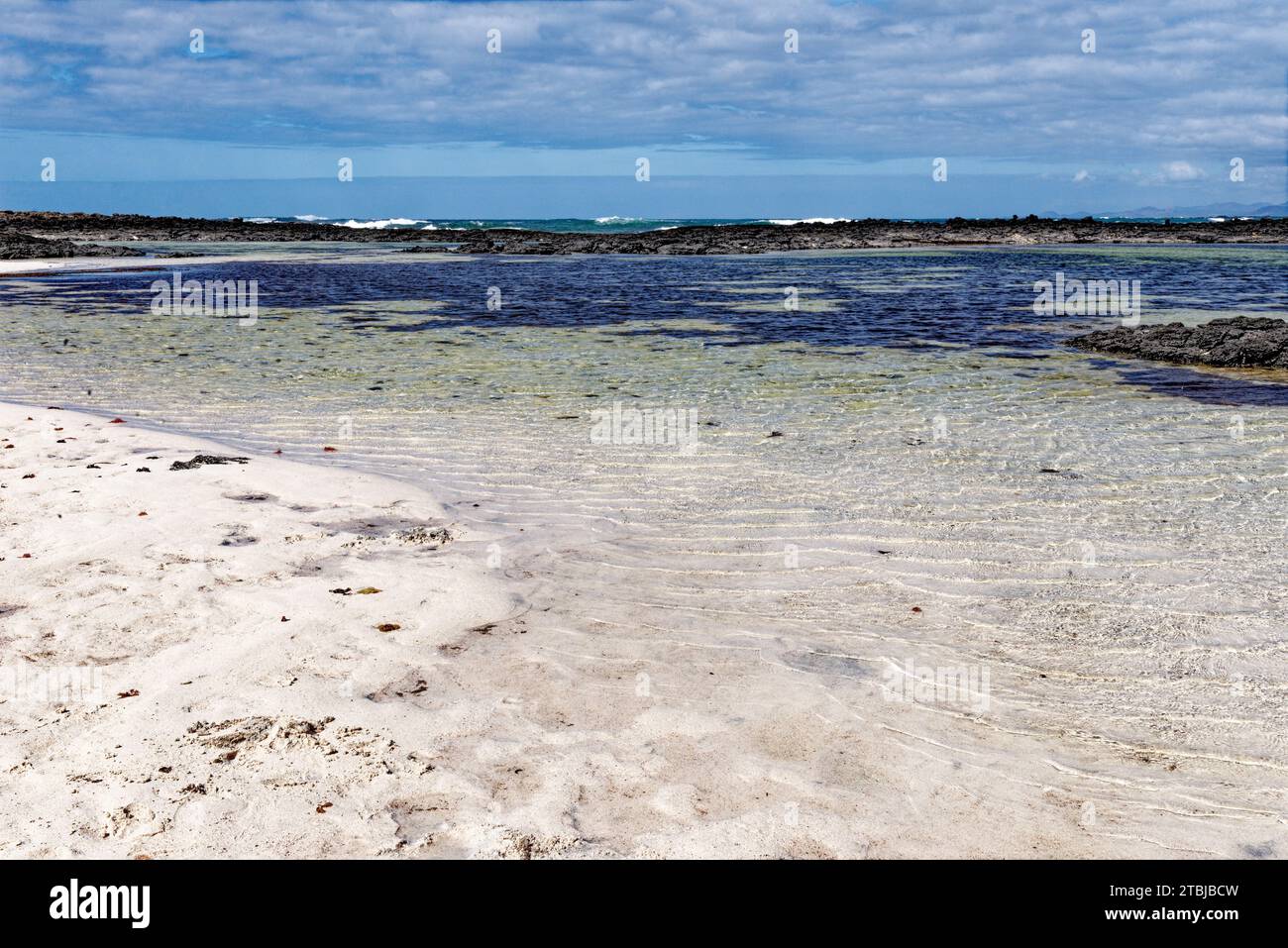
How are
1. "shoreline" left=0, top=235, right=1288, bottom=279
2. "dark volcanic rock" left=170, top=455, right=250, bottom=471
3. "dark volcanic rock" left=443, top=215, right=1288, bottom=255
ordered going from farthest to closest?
"dark volcanic rock" left=443, top=215, right=1288, bottom=255, "shoreline" left=0, top=235, right=1288, bottom=279, "dark volcanic rock" left=170, top=455, right=250, bottom=471

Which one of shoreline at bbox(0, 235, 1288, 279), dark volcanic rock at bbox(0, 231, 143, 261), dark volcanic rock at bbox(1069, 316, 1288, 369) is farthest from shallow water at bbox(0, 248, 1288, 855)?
dark volcanic rock at bbox(0, 231, 143, 261)

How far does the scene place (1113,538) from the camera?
7293mm

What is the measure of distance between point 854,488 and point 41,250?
4776 cm

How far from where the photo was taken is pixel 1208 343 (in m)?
16.6

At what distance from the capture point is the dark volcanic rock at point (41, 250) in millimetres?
42594

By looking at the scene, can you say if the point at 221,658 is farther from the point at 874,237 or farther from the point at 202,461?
the point at 874,237

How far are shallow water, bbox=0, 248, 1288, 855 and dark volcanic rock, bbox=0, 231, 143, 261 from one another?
25348 mm

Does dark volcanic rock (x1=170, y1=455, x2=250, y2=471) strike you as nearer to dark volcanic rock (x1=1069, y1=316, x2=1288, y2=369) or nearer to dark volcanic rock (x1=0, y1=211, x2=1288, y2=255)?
dark volcanic rock (x1=1069, y1=316, x2=1288, y2=369)

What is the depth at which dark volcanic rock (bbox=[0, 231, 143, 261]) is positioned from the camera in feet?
140

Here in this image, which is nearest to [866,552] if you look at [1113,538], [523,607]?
[1113,538]

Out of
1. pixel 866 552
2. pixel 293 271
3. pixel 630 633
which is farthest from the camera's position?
pixel 293 271

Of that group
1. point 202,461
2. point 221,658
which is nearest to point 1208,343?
point 202,461
